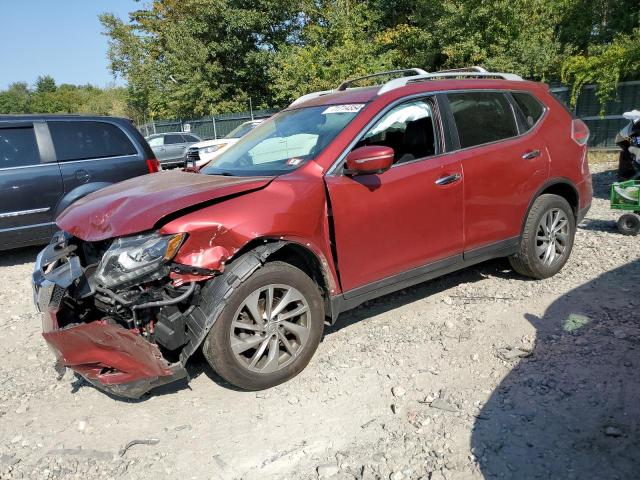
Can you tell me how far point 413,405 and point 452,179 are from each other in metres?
1.73

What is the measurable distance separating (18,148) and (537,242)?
6159 millimetres

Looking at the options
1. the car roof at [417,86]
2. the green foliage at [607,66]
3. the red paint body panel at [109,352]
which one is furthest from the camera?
the green foliage at [607,66]

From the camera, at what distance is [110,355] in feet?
8.98

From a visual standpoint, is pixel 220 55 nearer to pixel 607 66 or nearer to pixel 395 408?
pixel 607 66

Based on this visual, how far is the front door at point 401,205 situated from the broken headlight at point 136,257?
3.55 feet

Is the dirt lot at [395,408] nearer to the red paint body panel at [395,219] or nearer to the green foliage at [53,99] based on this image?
the red paint body panel at [395,219]

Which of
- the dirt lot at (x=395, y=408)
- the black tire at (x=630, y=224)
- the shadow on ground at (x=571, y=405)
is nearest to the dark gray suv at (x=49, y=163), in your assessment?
the dirt lot at (x=395, y=408)

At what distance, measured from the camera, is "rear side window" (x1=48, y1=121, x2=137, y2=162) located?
21.4 feet

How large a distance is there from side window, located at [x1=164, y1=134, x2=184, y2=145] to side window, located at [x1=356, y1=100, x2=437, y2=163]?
17210mm

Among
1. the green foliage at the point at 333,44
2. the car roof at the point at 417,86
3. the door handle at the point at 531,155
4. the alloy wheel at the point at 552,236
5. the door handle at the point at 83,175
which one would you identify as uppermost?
the green foliage at the point at 333,44

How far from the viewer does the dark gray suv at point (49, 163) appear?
6.09 metres

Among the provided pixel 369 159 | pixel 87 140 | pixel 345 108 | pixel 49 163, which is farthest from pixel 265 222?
pixel 87 140

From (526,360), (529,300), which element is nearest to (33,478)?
(526,360)

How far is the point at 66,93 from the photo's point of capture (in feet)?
237
